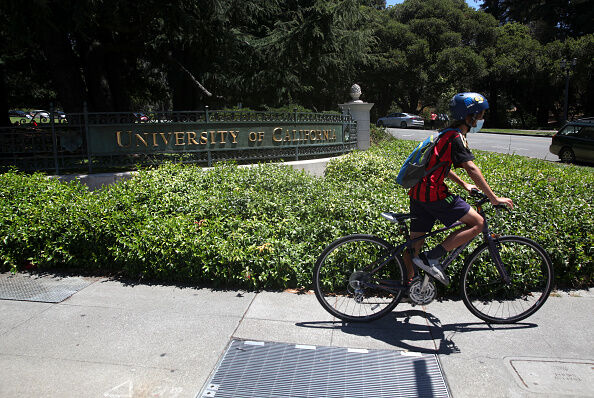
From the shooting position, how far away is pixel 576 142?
49.6 feet

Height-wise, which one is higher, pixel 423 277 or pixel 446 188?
pixel 446 188

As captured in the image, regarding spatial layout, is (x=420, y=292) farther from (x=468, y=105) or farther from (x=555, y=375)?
(x=468, y=105)

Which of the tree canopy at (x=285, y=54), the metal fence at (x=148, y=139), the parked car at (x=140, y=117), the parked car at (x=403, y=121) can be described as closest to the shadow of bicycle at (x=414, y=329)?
the metal fence at (x=148, y=139)

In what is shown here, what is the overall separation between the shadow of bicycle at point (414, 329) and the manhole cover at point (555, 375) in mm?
474

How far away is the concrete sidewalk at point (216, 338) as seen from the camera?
299 centimetres

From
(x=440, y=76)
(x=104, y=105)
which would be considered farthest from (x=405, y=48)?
(x=104, y=105)

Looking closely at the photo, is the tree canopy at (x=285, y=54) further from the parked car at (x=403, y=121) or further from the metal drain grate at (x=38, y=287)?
the metal drain grate at (x=38, y=287)

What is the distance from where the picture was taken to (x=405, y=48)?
40.8m

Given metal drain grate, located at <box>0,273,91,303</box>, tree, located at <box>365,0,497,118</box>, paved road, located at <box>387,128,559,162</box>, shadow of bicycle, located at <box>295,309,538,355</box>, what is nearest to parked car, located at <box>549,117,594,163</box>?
paved road, located at <box>387,128,559,162</box>

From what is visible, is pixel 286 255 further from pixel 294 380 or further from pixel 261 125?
pixel 261 125

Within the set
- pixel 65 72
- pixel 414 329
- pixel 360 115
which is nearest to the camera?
pixel 414 329

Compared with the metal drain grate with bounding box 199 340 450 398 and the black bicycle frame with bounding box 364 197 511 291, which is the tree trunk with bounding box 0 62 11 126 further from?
the black bicycle frame with bounding box 364 197 511 291

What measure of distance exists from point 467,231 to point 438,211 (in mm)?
287

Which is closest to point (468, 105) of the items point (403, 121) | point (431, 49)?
point (403, 121)
